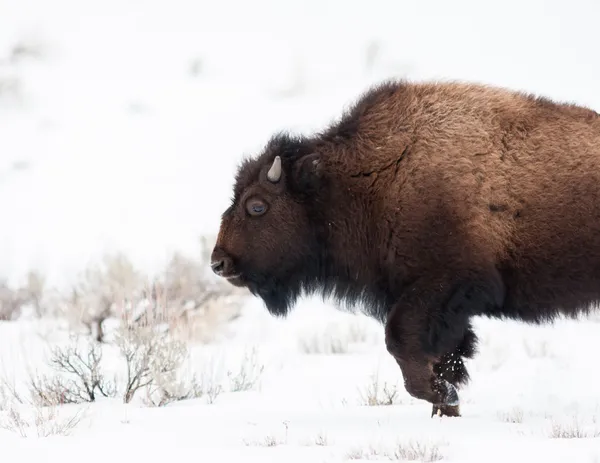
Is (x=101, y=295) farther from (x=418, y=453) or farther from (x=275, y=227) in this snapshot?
(x=418, y=453)

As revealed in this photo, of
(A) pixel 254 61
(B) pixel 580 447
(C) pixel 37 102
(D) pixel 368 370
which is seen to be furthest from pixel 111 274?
(A) pixel 254 61

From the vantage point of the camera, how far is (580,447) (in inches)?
191

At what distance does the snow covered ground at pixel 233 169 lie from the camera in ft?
18.4

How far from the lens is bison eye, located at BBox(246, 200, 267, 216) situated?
704 centimetres

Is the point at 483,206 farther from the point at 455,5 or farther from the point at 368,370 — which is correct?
the point at 455,5

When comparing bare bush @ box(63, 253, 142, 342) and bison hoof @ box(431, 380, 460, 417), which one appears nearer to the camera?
bison hoof @ box(431, 380, 460, 417)

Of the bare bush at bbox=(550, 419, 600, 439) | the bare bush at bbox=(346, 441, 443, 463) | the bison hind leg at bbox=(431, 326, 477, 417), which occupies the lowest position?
the bare bush at bbox=(346, 441, 443, 463)

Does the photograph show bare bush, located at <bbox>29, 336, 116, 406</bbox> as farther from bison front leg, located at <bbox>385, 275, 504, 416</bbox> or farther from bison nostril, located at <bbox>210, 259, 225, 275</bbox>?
bison front leg, located at <bbox>385, 275, 504, 416</bbox>

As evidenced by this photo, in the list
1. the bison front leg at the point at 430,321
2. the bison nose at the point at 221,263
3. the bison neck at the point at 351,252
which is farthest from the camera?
the bison nose at the point at 221,263

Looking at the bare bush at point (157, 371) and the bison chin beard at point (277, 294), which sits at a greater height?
the bison chin beard at point (277, 294)

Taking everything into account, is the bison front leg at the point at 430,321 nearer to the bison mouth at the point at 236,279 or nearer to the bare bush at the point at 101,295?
the bison mouth at the point at 236,279

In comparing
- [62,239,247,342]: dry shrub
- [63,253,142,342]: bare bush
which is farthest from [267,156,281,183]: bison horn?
[63,253,142,342]: bare bush

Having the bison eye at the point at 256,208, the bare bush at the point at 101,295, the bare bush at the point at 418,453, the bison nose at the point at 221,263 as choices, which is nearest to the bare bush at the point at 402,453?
the bare bush at the point at 418,453

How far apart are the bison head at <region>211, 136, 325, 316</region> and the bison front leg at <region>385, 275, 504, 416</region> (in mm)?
951
